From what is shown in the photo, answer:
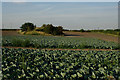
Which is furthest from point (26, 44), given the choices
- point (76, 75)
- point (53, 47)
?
point (76, 75)

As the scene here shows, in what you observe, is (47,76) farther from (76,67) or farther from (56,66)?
(76,67)

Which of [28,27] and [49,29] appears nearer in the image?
[49,29]

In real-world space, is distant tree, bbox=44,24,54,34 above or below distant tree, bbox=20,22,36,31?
below

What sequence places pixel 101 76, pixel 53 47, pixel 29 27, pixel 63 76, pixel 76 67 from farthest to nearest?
pixel 29 27 < pixel 53 47 < pixel 76 67 < pixel 101 76 < pixel 63 76

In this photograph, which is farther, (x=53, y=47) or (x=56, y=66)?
(x=53, y=47)

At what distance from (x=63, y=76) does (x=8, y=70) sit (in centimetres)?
196

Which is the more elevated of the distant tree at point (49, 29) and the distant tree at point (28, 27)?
the distant tree at point (28, 27)

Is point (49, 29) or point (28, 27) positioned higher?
point (28, 27)

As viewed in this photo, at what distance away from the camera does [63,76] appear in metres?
5.37

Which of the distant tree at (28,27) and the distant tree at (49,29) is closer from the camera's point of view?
the distant tree at (49,29)


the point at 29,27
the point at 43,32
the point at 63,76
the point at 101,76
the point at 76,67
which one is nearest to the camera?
the point at 63,76

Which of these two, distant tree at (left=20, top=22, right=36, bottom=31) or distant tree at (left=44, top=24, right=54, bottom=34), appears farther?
distant tree at (left=20, top=22, right=36, bottom=31)

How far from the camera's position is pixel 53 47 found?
42.1 feet

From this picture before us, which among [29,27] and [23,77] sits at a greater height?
[29,27]
